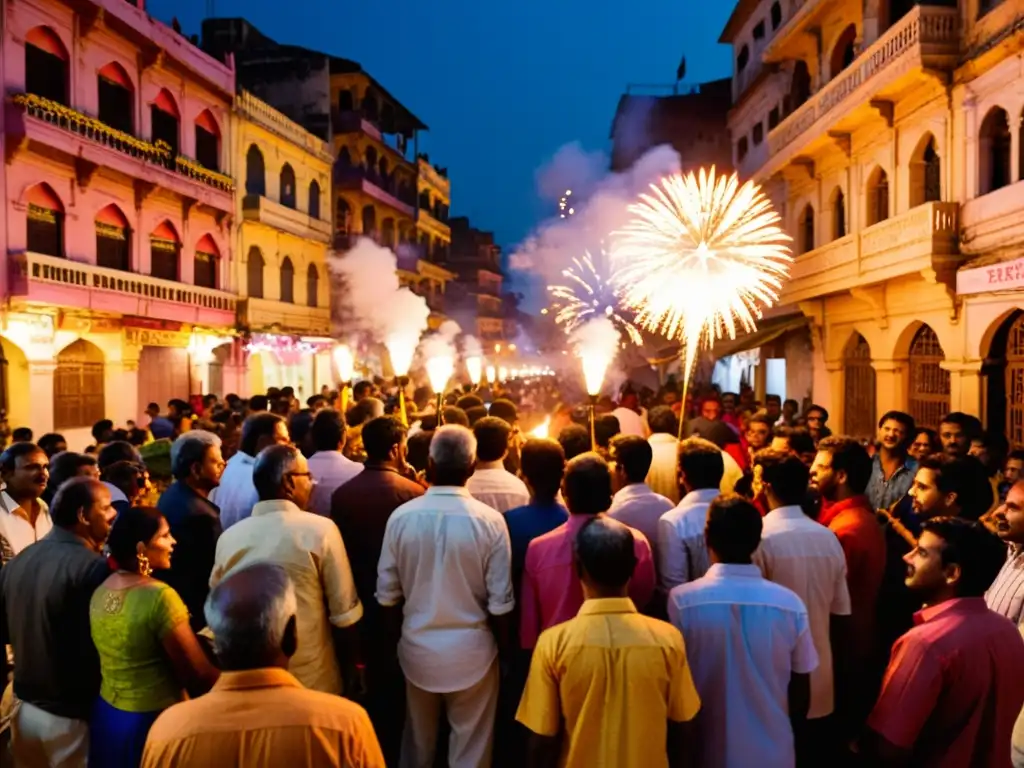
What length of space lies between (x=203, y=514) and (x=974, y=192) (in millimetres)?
12122

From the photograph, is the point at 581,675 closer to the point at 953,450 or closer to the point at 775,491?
the point at 775,491

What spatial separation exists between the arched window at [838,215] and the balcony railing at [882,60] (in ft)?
5.16

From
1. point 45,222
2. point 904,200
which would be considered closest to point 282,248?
point 45,222

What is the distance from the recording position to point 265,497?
4117 millimetres

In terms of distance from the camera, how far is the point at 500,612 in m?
4.06

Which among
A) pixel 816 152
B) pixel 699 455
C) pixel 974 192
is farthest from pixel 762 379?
pixel 699 455

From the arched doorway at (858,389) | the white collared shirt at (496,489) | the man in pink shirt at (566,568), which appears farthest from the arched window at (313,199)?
the man in pink shirt at (566,568)

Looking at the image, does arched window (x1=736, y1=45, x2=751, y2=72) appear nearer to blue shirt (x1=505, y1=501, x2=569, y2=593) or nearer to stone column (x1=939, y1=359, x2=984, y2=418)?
stone column (x1=939, y1=359, x2=984, y2=418)

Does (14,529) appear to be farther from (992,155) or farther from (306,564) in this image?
(992,155)

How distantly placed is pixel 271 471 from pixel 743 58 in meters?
23.5

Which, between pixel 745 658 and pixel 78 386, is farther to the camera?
pixel 78 386

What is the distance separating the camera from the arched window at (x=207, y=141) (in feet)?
72.7

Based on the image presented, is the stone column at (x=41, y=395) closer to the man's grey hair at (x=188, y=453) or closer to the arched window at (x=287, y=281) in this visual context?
the arched window at (x=287, y=281)

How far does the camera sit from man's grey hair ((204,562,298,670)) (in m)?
2.23
